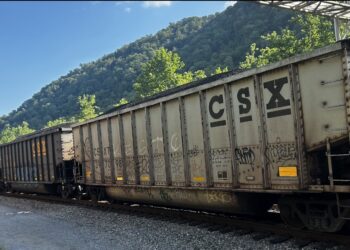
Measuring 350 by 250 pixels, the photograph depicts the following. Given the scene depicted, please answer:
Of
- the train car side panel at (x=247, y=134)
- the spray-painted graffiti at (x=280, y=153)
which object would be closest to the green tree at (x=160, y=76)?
the train car side panel at (x=247, y=134)

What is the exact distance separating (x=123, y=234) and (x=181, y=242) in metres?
2.01

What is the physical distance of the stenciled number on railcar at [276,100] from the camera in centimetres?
762

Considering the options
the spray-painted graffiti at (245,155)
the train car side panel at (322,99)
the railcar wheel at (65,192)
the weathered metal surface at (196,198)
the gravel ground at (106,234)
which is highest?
the train car side panel at (322,99)

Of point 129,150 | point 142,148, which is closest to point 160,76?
point 129,150

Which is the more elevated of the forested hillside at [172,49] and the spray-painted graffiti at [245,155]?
the forested hillside at [172,49]

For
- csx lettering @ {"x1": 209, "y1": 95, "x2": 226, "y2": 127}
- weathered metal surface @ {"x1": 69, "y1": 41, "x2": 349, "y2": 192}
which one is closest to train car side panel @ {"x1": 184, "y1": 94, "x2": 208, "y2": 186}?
weathered metal surface @ {"x1": 69, "y1": 41, "x2": 349, "y2": 192}

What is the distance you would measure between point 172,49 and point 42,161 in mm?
116610

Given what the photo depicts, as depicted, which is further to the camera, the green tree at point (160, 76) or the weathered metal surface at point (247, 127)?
the green tree at point (160, 76)

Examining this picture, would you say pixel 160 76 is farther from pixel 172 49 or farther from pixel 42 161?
pixel 172 49

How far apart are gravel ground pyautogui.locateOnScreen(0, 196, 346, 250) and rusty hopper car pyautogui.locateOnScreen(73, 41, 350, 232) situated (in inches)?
35.4

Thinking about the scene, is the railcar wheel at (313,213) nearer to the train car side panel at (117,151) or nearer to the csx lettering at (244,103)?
the csx lettering at (244,103)

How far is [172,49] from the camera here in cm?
13375

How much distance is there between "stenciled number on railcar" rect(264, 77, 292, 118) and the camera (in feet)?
25.0

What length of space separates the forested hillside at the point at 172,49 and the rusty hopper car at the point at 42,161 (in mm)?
60634
